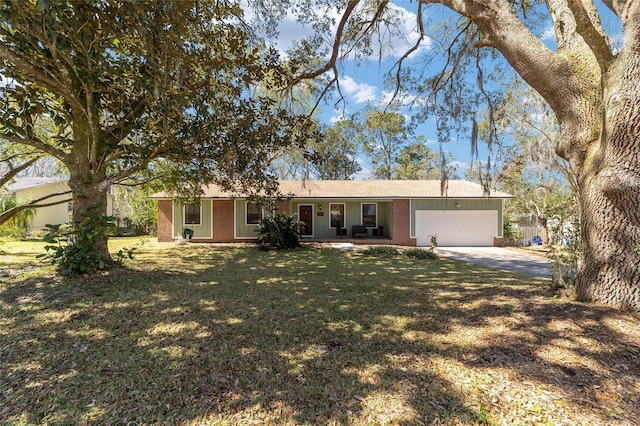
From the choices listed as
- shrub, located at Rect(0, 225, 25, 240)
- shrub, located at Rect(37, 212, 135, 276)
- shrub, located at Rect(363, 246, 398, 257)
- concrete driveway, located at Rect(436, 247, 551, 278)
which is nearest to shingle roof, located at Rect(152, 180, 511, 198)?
concrete driveway, located at Rect(436, 247, 551, 278)

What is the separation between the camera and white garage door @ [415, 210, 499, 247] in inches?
603

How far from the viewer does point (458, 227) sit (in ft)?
50.8

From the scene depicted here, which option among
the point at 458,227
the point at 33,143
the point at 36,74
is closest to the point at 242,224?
the point at 33,143

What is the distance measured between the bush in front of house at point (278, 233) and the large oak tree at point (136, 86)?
16.6 ft

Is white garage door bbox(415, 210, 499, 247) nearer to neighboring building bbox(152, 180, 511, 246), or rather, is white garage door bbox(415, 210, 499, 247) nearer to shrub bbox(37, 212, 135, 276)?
neighboring building bbox(152, 180, 511, 246)

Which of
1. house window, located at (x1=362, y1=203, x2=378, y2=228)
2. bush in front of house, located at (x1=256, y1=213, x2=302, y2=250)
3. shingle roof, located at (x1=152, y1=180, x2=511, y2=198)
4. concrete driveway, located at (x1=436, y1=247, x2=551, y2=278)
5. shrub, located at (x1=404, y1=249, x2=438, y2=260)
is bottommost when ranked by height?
concrete driveway, located at (x1=436, y1=247, x2=551, y2=278)

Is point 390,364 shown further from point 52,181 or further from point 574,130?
point 52,181

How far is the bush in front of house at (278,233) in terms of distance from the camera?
12.7 meters

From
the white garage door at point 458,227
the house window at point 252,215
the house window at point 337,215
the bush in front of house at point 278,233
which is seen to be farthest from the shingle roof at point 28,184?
the white garage door at point 458,227

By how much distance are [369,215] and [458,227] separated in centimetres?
458

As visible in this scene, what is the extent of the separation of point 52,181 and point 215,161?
2252 centimetres

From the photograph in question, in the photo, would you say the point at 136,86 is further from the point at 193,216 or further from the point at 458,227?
the point at 458,227

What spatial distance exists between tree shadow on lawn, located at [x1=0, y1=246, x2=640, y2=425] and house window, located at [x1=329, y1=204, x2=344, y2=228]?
37.5ft

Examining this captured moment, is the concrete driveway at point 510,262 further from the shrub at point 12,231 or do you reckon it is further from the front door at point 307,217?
the shrub at point 12,231
